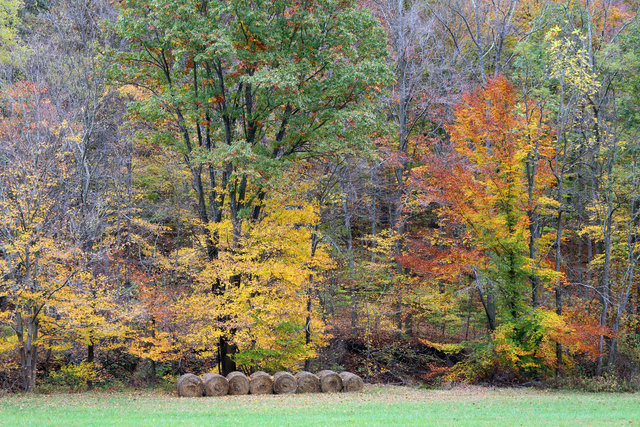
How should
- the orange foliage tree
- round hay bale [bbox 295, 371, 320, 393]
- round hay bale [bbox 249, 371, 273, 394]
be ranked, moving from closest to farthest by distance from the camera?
round hay bale [bbox 249, 371, 273, 394] → round hay bale [bbox 295, 371, 320, 393] → the orange foliage tree

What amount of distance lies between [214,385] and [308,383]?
2733 millimetres

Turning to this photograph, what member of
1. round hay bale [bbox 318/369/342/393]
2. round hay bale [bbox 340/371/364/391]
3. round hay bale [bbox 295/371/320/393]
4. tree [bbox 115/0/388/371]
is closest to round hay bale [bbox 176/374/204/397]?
tree [bbox 115/0/388/371]

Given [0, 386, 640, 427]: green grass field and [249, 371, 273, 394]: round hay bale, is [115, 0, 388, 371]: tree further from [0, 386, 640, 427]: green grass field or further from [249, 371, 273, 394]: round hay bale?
[0, 386, 640, 427]: green grass field

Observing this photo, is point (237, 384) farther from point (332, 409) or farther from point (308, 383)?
point (332, 409)

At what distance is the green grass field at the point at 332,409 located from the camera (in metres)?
10.4

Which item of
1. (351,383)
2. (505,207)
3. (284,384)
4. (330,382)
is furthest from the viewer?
(505,207)

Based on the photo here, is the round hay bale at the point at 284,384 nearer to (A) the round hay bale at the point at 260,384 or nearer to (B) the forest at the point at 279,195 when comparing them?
(A) the round hay bale at the point at 260,384

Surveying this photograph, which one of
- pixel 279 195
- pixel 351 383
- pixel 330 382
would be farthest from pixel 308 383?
pixel 279 195

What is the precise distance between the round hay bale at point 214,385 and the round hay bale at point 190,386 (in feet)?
0.46

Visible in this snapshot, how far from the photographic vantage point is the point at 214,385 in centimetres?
1495

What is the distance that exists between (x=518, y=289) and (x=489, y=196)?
10.9 ft

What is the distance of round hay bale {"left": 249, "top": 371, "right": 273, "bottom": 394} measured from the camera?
1543 cm

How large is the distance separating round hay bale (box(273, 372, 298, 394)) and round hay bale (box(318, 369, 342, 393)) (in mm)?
803

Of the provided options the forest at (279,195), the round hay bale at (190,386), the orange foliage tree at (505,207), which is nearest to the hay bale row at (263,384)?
the round hay bale at (190,386)
